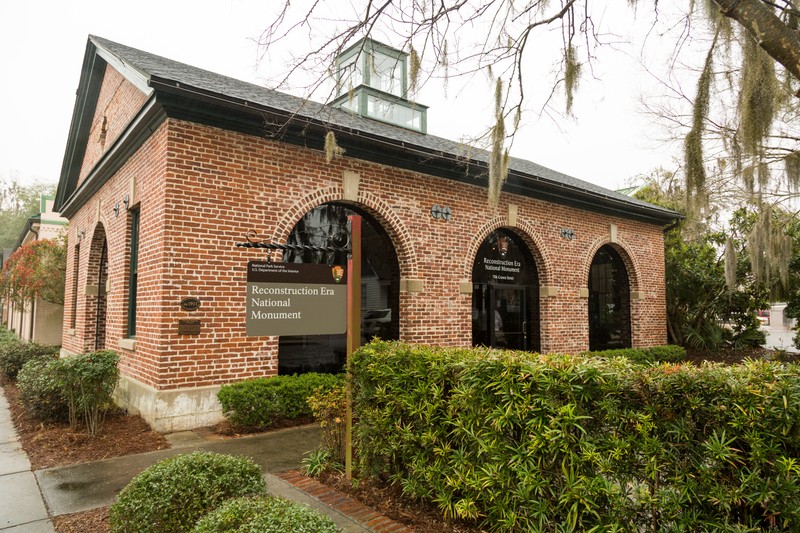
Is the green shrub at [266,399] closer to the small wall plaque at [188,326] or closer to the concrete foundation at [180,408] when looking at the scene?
the concrete foundation at [180,408]

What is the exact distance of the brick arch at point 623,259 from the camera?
13.3 m

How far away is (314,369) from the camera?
8.91m

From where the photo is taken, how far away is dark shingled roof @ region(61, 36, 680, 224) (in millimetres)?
6965

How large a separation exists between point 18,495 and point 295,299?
330 centimetres

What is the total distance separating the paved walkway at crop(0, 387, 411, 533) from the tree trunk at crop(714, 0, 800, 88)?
4854 mm

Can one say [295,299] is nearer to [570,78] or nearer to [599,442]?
[599,442]

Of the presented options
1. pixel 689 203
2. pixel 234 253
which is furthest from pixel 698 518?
pixel 234 253

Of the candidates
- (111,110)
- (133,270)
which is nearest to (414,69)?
(133,270)

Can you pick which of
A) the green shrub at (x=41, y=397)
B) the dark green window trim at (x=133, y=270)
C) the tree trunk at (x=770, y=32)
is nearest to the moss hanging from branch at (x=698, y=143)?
the tree trunk at (x=770, y=32)

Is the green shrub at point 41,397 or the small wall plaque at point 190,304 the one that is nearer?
the small wall plaque at point 190,304

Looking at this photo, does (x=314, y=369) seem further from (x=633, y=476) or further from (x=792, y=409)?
(x=792, y=409)

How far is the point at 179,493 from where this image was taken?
3287 mm

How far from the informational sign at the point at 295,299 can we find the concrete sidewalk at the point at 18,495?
7.68 feet

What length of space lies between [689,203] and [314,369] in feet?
21.1
